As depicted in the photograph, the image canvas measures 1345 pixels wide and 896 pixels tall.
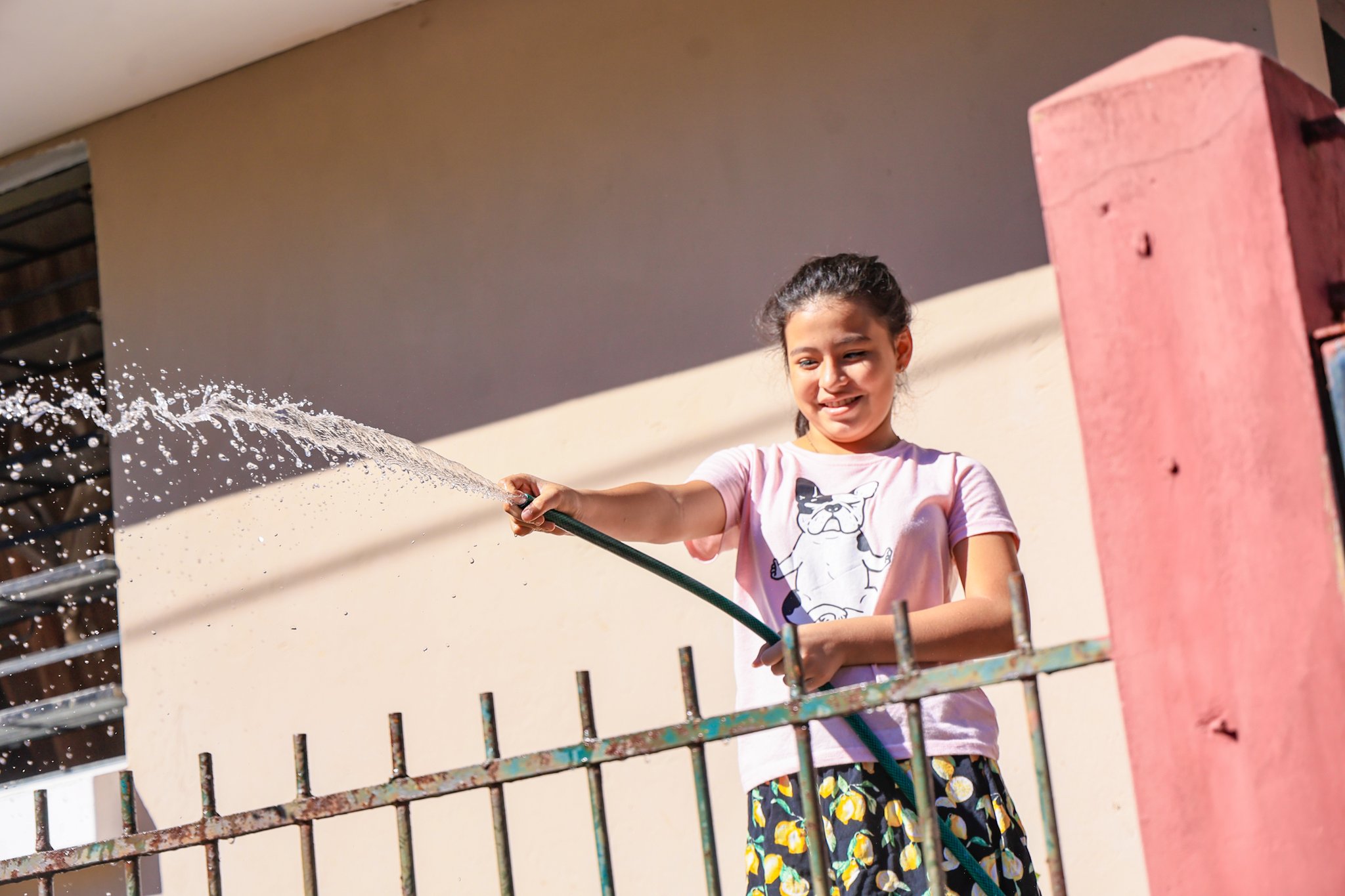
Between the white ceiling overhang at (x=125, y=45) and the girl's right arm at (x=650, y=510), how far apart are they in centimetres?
242

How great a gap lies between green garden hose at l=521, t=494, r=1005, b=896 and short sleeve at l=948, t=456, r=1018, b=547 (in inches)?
16.5

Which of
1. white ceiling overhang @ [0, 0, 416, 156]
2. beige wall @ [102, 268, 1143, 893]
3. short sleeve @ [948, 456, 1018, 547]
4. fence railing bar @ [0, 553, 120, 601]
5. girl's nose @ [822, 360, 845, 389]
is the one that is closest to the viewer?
short sleeve @ [948, 456, 1018, 547]

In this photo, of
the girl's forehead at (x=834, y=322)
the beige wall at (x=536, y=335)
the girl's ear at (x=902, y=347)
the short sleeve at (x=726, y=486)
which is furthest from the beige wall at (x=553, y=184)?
the short sleeve at (x=726, y=486)

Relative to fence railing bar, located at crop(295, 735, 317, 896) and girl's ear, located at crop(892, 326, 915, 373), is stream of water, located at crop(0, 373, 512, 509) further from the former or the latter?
fence railing bar, located at crop(295, 735, 317, 896)

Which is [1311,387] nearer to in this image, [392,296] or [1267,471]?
[1267,471]

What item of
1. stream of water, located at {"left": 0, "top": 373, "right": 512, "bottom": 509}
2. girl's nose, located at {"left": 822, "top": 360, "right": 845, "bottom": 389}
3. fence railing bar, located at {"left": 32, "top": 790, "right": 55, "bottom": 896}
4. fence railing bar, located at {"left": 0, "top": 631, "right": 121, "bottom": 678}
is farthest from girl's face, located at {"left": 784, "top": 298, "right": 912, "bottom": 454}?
fence railing bar, located at {"left": 0, "top": 631, "right": 121, "bottom": 678}

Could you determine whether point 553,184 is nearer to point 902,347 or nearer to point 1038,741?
point 902,347

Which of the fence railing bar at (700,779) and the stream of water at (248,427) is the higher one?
the stream of water at (248,427)

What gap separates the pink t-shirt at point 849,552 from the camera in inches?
83.6

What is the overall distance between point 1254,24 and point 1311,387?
A: 208 cm

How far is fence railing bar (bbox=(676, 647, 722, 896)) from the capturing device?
179 centimetres

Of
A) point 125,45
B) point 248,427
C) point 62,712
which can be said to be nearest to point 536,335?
point 248,427

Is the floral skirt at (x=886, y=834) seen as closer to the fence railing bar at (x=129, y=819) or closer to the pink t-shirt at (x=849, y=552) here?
the pink t-shirt at (x=849, y=552)

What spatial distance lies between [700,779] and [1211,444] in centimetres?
72
